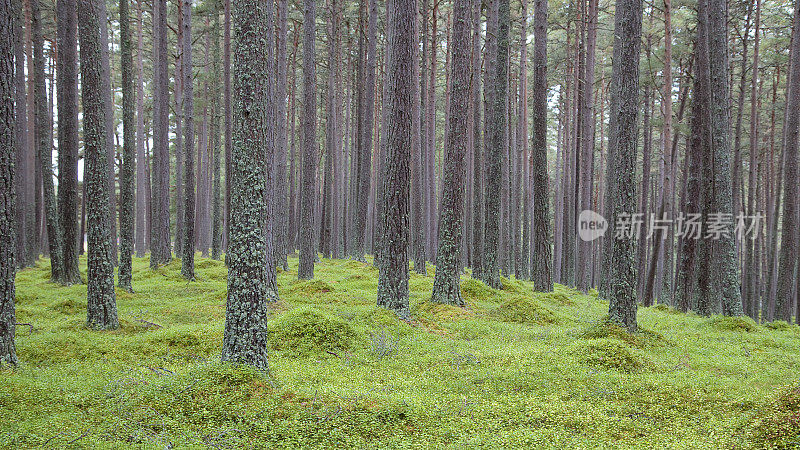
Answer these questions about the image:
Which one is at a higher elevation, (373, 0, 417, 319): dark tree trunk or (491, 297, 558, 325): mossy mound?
(373, 0, 417, 319): dark tree trunk

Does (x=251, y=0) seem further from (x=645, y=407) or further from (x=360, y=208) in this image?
(x=360, y=208)

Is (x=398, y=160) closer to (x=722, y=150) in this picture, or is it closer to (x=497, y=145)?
(x=497, y=145)

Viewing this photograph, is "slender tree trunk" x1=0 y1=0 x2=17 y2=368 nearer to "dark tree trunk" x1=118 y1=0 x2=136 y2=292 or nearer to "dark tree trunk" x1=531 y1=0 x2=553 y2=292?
"dark tree trunk" x1=118 y1=0 x2=136 y2=292

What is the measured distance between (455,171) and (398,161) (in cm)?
196

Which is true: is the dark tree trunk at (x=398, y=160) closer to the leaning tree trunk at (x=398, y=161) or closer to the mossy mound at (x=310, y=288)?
the leaning tree trunk at (x=398, y=161)

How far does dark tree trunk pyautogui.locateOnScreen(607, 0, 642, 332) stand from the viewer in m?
8.78

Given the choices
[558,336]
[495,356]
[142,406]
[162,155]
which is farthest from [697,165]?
[162,155]

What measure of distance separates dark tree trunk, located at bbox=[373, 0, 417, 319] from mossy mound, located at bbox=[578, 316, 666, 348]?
3.38 metres

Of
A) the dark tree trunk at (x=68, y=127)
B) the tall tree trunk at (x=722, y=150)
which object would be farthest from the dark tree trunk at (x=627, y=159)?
the dark tree trunk at (x=68, y=127)

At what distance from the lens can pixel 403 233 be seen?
9422 millimetres

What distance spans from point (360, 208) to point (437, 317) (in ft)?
31.8

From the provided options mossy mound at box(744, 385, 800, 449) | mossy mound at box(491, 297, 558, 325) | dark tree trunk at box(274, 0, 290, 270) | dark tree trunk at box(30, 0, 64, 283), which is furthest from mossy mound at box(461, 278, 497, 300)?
dark tree trunk at box(30, 0, 64, 283)

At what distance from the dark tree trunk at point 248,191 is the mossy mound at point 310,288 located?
6904 mm

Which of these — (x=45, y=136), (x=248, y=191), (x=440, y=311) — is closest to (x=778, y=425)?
(x=248, y=191)
